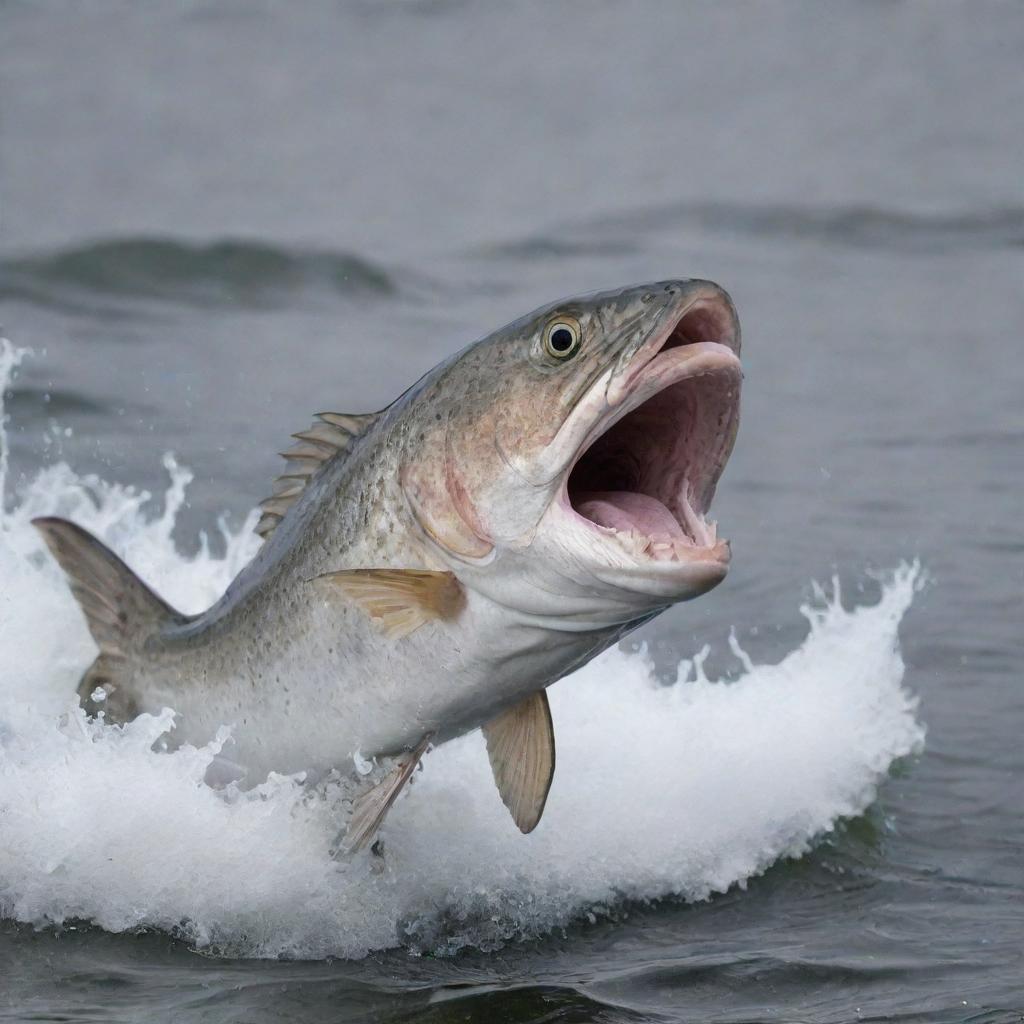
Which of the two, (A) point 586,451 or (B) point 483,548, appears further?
(A) point 586,451

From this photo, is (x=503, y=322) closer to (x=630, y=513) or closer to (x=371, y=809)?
(x=371, y=809)

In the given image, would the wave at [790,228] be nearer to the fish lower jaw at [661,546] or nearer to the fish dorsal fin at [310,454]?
the fish dorsal fin at [310,454]

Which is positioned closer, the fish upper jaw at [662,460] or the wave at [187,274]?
the fish upper jaw at [662,460]

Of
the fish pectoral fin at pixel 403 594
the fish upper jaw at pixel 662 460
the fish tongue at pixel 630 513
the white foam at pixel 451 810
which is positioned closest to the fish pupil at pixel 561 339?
the fish upper jaw at pixel 662 460

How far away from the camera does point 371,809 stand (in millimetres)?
4176

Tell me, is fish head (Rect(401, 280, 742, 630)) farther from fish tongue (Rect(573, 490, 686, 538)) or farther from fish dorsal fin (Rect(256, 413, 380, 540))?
fish dorsal fin (Rect(256, 413, 380, 540))

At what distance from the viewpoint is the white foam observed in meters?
4.44

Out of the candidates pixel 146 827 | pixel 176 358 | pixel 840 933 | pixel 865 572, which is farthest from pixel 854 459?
pixel 146 827

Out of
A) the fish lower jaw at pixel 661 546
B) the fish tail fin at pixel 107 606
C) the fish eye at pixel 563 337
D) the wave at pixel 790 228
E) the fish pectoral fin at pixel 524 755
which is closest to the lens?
the fish lower jaw at pixel 661 546

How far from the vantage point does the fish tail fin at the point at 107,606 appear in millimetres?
5078

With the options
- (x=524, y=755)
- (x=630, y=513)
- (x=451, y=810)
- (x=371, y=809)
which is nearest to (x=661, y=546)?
(x=630, y=513)

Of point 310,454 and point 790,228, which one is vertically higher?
point 790,228

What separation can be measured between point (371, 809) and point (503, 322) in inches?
330

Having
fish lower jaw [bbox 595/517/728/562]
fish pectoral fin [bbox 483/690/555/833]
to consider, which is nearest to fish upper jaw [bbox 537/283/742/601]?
fish lower jaw [bbox 595/517/728/562]
